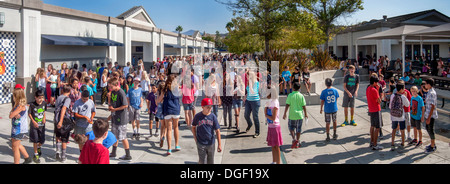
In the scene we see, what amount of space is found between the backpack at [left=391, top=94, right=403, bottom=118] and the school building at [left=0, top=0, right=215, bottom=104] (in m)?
12.1

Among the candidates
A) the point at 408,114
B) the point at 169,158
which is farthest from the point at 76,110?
the point at 408,114

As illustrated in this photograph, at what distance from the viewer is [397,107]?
7.27 m

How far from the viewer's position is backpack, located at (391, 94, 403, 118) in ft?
23.8

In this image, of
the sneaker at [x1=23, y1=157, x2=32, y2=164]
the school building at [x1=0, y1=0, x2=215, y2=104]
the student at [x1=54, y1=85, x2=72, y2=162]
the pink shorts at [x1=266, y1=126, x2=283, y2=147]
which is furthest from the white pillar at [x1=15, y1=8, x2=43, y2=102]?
the pink shorts at [x1=266, y1=126, x2=283, y2=147]

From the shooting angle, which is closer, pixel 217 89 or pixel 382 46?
pixel 217 89

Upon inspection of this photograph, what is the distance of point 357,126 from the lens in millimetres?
9406

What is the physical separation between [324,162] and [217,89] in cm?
372

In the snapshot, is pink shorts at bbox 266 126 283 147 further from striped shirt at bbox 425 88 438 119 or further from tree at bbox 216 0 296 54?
tree at bbox 216 0 296 54

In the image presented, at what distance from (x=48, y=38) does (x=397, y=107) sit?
42.7 ft

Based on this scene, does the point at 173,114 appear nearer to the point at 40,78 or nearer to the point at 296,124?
the point at 296,124

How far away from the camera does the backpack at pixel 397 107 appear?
7.24m

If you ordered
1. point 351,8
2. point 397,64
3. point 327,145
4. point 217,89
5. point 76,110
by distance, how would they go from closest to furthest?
point 76,110
point 327,145
point 217,89
point 397,64
point 351,8

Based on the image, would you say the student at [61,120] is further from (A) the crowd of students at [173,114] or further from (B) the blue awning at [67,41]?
(B) the blue awning at [67,41]

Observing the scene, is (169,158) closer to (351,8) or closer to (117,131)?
(117,131)
